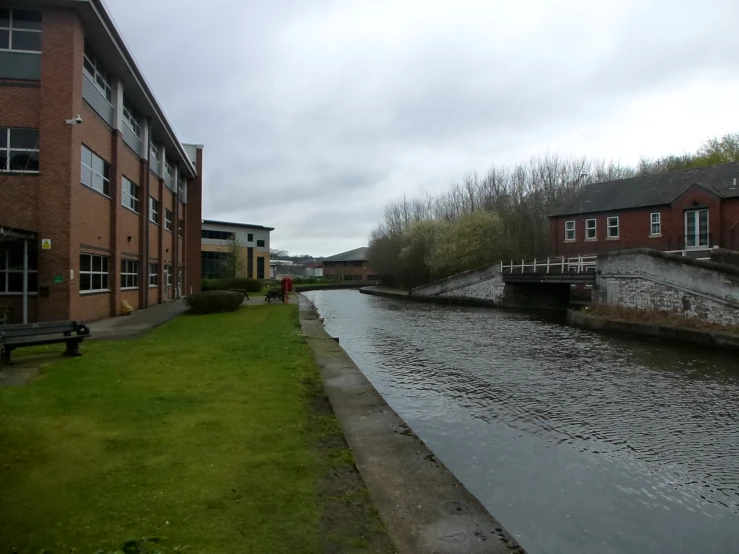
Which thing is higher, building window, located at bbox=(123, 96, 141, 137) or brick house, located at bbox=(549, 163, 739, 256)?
building window, located at bbox=(123, 96, 141, 137)

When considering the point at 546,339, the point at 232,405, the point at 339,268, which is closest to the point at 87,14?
the point at 232,405

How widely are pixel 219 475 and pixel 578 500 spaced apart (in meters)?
3.55

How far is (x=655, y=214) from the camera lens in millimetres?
31438

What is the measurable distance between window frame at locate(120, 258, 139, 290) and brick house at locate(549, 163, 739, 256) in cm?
2892

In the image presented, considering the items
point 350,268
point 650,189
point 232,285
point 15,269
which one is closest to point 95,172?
point 15,269

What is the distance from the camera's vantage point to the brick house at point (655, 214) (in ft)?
91.3

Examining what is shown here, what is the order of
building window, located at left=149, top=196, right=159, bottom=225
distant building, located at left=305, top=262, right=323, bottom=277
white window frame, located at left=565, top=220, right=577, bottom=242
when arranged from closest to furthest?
building window, located at left=149, top=196, right=159, bottom=225 → white window frame, located at left=565, top=220, right=577, bottom=242 → distant building, located at left=305, top=262, right=323, bottom=277

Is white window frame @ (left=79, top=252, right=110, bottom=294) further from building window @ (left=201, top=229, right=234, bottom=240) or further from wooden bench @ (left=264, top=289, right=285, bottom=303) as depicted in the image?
building window @ (left=201, top=229, right=234, bottom=240)

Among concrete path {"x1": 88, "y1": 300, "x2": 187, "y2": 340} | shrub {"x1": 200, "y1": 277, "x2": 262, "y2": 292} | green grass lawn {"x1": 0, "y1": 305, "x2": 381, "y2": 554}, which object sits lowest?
green grass lawn {"x1": 0, "y1": 305, "x2": 381, "y2": 554}

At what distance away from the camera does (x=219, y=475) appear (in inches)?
169

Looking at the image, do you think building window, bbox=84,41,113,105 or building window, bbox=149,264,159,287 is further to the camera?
building window, bbox=149,264,159,287

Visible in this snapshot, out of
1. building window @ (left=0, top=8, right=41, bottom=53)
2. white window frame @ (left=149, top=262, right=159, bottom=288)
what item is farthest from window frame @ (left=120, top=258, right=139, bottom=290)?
building window @ (left=0, top=8, right=41, bottom=53)

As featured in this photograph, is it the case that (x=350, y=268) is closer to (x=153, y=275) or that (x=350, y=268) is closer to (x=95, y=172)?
(x=153, y=275)

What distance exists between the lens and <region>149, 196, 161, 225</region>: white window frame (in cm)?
2660
